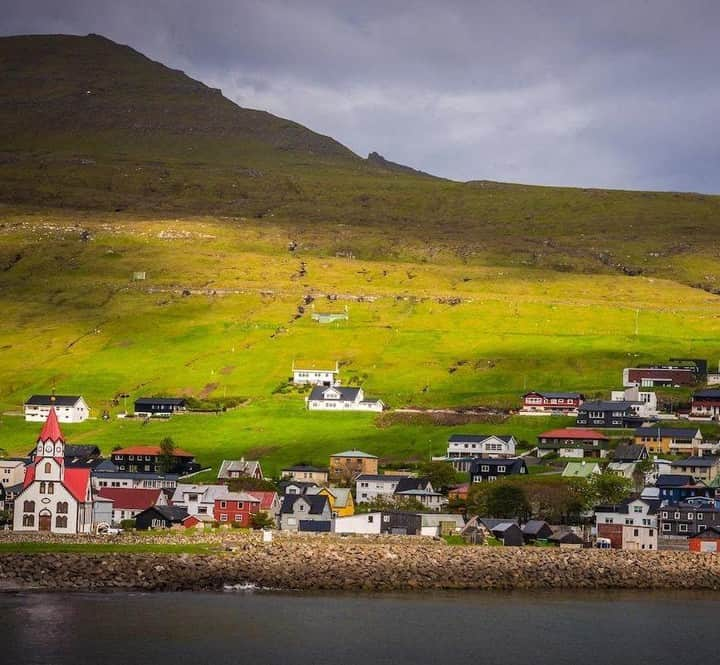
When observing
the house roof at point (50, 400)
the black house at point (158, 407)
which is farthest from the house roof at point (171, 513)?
the black house at point (158, 407)

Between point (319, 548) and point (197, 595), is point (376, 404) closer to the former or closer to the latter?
point (319, 548)

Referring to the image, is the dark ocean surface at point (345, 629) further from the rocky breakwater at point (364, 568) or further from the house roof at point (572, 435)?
the house roof at point (572, 435)

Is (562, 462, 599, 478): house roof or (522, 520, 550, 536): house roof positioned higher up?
(562, 462, 599, 478): house roof

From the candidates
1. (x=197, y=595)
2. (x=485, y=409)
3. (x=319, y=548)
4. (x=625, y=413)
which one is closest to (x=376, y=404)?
(x=485, y=409)

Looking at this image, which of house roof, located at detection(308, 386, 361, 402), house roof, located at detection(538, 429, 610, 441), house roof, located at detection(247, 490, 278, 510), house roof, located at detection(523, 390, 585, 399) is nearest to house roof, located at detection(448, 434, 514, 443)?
house roof, located at detection(538, 429, 610, 441)

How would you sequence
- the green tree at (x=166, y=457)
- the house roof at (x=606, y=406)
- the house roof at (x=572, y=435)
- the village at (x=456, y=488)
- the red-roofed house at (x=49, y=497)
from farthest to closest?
the house roof at (x=606, y=406) < the house roof at (x=572, y=435) < the green tree at (x=166, y=457) < the village at (x=456, y=488) < the red-roofed house at (x=49, y=497)

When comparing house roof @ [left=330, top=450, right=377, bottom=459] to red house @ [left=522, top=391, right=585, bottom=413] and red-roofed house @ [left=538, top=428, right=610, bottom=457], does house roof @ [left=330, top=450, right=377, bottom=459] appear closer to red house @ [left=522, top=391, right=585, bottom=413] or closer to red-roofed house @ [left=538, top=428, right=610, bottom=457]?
red-roofed house @ [left=538, top=428, right=610, bottom=457]
